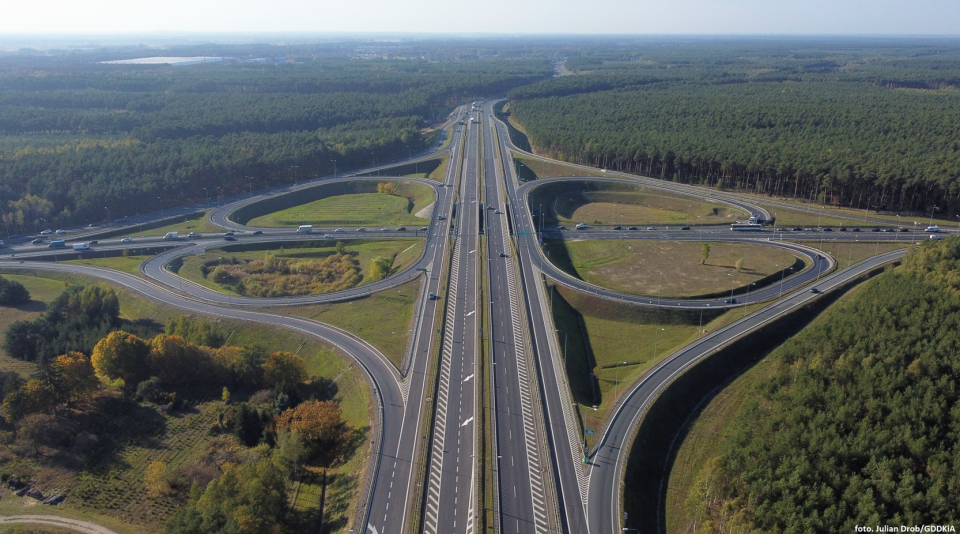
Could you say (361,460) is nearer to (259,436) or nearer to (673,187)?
(259,436)

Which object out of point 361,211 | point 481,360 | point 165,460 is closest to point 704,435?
point 481,360

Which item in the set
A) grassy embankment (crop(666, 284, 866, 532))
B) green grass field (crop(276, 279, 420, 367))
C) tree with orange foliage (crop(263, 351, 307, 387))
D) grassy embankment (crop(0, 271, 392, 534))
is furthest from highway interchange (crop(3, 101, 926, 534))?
tree with orange foliage (crop(263, 351, 307, 387))

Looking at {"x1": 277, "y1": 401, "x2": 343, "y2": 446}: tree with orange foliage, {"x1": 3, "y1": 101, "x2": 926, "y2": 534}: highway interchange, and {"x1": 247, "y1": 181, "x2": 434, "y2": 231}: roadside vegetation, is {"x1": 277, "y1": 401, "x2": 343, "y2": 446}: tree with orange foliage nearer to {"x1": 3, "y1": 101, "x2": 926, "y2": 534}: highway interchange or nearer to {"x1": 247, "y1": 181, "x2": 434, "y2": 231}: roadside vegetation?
{"x1": 3, "y1": 101, "x2": 926, "y2": 534}: highway interchange

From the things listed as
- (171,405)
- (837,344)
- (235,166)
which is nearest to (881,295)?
(837,344)

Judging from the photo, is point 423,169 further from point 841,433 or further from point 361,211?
point 841,433

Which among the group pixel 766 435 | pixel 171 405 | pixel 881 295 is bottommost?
pixel 171 405

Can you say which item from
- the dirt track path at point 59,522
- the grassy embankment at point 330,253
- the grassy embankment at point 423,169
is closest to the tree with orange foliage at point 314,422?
the dirt track path at point 59,522
